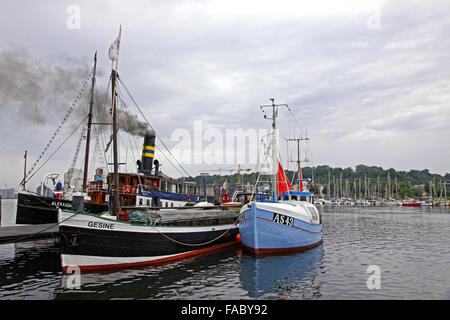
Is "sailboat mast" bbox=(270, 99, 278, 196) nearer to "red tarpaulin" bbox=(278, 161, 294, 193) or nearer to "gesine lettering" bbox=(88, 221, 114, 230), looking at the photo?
"red tarpaulin" bbox=(278, 161, 294, 193)

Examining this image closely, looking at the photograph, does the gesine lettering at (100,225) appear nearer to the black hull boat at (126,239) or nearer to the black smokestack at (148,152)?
the black hull boat at (126,239)

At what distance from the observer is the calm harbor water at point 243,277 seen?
13.8 meters

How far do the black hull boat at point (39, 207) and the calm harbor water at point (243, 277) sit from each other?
542 centimetres

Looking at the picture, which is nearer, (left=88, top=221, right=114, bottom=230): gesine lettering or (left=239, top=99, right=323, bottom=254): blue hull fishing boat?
(left=88, top=221, right=114, bottom=230): gesine lettering

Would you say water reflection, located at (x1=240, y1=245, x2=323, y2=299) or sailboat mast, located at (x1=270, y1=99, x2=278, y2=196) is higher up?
sailboat mast, located at (x1=270, y1=99, x2=278, y2=196)

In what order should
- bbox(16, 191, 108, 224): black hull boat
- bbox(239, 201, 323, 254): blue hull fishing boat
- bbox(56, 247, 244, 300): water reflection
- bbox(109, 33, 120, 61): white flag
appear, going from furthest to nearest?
bbox(16, 191, 108, 224): black hull boat
bbox(239, 201, 323, 254): blue hull fishing boat
bbox(109, 33, 120, 61): white flag
bbox(56, 247, 244, 300): water reflection

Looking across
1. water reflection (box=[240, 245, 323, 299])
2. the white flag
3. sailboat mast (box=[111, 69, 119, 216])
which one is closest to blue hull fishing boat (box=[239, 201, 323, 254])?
water reflection (box=[240, 245, 323, 299])

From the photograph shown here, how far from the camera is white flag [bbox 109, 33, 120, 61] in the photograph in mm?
19891

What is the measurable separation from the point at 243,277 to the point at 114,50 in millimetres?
15991

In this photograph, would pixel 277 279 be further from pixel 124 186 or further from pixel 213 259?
pixel 124 186

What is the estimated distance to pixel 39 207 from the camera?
30.0 m

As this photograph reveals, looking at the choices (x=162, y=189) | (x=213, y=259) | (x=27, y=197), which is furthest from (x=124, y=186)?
(x=213, y=259)

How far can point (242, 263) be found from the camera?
20.2m
